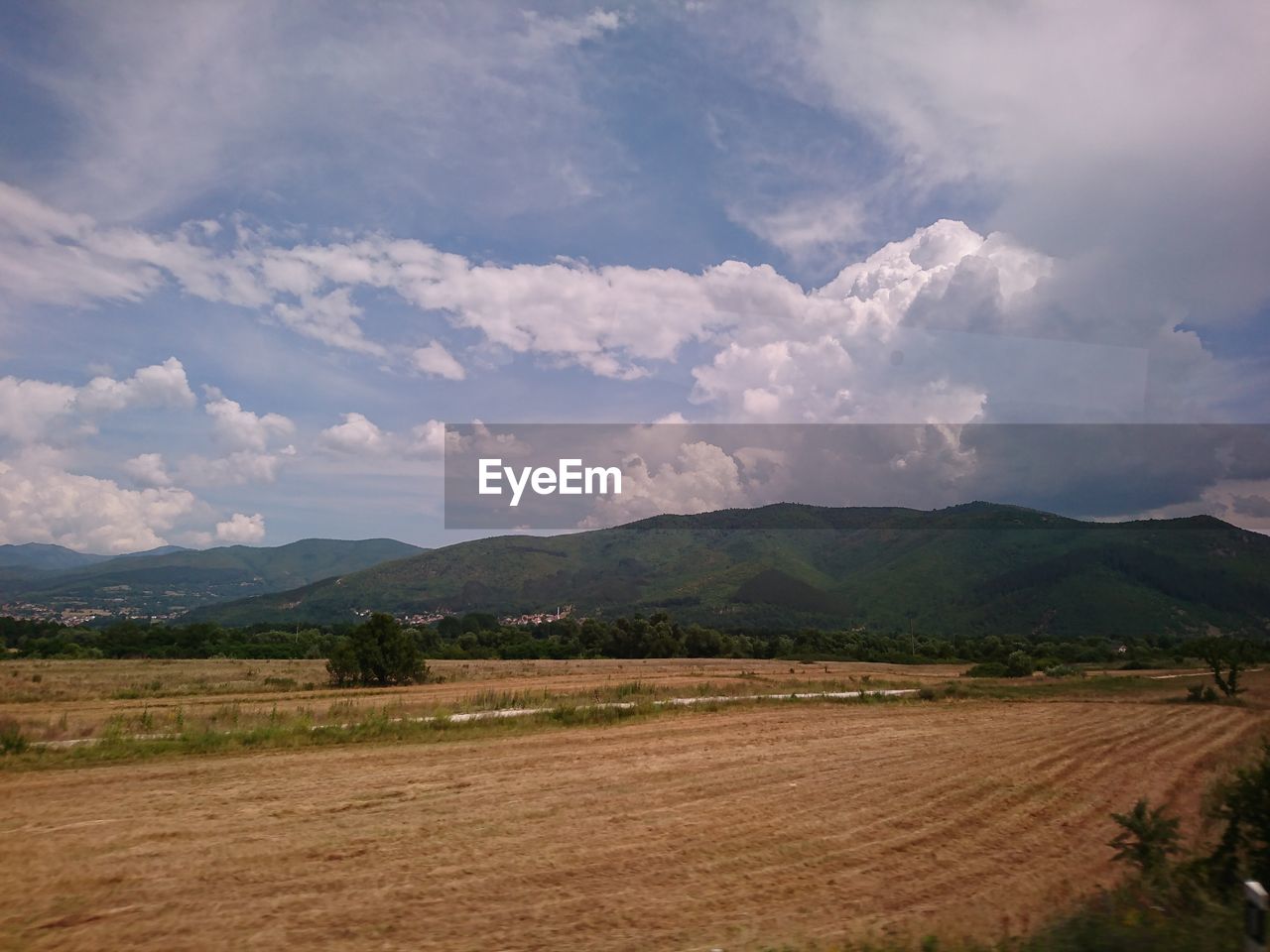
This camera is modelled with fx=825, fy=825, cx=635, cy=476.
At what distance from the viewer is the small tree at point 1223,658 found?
1489 inches

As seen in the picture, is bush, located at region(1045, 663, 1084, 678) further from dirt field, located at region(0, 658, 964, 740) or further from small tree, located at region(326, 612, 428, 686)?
small tree, located at region(326, 612, 428, 686)

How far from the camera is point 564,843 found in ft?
38.2

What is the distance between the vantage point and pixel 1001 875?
1036 cm

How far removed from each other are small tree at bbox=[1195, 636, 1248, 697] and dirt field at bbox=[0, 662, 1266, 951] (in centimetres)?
2165

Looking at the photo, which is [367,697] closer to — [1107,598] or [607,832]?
[607,832]

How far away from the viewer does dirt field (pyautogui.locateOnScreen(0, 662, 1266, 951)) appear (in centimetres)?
843

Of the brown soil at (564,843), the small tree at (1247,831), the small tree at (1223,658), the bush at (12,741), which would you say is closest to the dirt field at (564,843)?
the brown soil at (564,843)

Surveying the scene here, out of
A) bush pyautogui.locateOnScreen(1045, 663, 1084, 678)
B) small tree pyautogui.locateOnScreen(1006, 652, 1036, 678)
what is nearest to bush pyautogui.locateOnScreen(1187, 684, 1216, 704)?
bush pyautogui.locateOnScreen(1045, 663, 1084, 678)

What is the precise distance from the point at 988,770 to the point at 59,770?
776 inches

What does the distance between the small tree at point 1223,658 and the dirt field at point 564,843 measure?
21.7 metres

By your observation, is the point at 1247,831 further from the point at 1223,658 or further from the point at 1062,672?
the point at 1062,672

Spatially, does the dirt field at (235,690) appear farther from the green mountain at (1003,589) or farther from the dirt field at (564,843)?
the green mountain at (1003,589)

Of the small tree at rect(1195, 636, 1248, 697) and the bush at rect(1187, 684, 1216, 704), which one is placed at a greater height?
the small tree at rect(1195, 636, 1248, 697)

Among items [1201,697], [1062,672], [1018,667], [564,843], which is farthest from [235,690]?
[1062,672]
